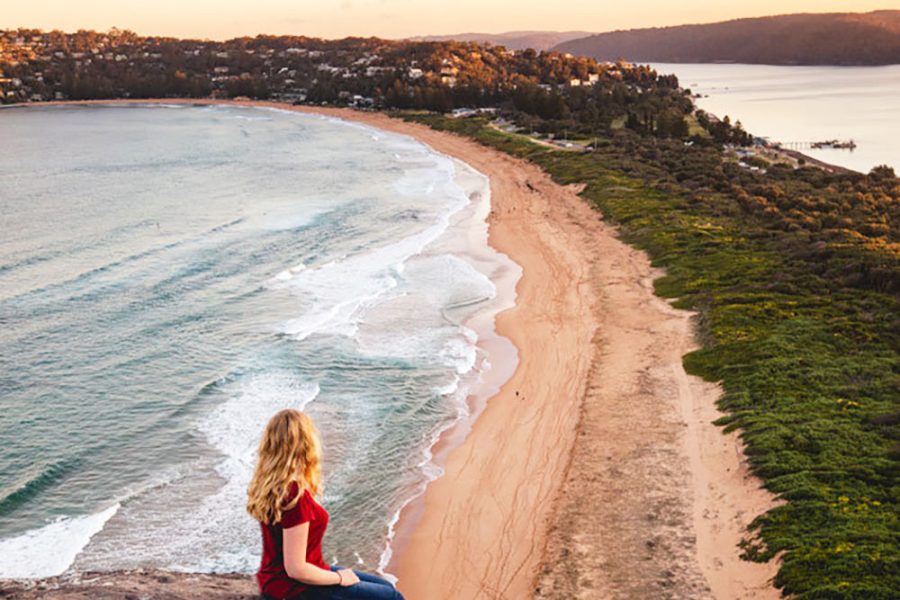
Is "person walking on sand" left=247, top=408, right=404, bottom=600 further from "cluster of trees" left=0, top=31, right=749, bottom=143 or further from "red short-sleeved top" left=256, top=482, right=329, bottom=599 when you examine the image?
"cluster of trees" left=0, top=31, right=749, bottom=143

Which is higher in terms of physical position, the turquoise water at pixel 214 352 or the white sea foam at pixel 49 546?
the turquoise water at pixel 214 352

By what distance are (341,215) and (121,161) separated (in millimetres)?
35115

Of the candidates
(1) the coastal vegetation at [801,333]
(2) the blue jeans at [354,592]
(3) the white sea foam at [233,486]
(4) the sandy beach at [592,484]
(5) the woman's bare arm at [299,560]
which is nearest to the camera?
(5) the woman's bare arm at [299,560]

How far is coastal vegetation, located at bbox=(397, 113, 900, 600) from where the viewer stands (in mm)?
12789

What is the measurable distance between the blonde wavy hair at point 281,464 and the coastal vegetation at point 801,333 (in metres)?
8.72

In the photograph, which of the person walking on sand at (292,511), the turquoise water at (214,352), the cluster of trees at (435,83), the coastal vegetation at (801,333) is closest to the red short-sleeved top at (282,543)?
the person walking on sand at (292,511)

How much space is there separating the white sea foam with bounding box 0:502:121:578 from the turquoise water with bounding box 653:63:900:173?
66508mm

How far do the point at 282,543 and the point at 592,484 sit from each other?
1104cm

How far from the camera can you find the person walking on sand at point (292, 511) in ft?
18.3

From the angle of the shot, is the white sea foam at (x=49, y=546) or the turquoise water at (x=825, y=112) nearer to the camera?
the white sea foam at (x=49, y=546)

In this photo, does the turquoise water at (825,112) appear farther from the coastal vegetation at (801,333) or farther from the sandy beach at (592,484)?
the sandy beach at (592,484)

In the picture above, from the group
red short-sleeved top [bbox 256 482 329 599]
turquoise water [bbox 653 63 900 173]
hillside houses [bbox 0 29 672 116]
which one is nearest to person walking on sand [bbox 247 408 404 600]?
red short-sleeved top [bbox 256 482 329 599]

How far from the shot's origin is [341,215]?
4784cm

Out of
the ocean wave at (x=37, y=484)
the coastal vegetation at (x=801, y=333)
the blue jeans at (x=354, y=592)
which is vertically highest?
the blue jeans at (x=354, y=592)
